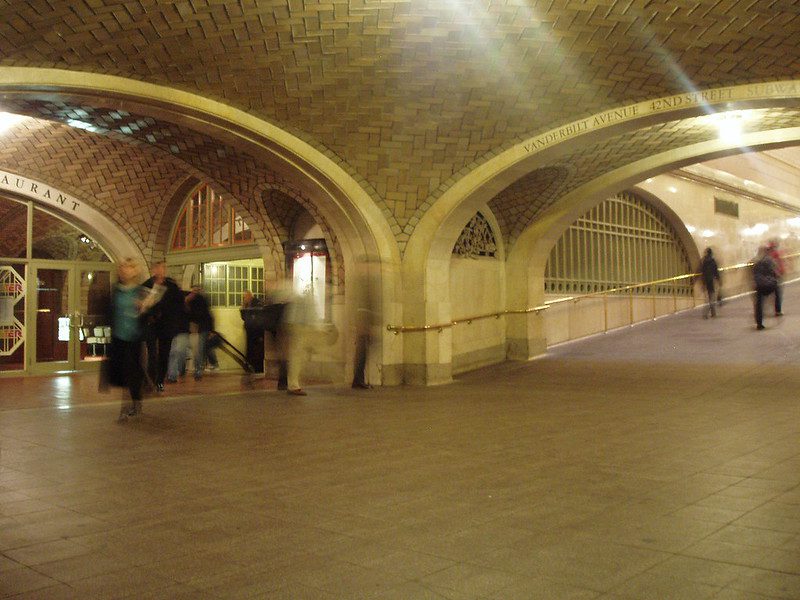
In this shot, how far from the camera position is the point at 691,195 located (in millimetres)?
20297

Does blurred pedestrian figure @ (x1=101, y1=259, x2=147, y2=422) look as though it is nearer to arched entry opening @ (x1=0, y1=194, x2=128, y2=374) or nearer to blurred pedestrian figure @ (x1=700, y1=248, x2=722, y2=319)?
arched entry opening @ (x1=0, y1=194, x2=128, y2=374)

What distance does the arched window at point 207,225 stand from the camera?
14.6 meters

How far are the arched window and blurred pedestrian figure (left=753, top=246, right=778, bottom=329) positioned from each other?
8.86 m

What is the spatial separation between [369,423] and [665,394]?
3.57 m

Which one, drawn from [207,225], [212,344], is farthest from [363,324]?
[207,225]

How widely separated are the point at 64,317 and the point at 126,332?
797 centimetres

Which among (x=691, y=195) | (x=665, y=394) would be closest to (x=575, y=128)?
(x=665, y=394)

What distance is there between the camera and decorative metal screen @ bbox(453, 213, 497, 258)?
12961 mm

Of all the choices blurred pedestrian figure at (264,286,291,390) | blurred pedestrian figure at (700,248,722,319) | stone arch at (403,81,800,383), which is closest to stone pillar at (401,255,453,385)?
stone arch at (403,81,800,383)

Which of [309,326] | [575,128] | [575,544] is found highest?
[575,128]

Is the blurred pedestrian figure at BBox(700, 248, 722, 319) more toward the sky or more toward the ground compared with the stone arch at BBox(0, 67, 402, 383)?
more toward the ground

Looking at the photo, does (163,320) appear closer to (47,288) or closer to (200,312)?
(200,312)

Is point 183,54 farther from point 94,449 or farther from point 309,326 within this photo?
point 94,449

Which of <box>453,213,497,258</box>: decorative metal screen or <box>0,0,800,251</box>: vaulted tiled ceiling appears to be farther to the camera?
<box>453,213,497,258</box>: decorative metal screen
